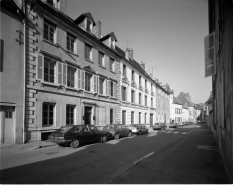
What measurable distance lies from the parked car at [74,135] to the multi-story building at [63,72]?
2.96 meters

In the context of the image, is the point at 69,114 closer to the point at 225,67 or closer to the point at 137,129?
the point at 137,129

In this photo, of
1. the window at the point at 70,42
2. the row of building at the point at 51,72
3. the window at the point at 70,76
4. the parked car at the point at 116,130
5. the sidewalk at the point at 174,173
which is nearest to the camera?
the sidewalk at the point at 174,173

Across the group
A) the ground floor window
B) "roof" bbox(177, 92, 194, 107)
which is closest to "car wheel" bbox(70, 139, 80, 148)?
the ground floor window

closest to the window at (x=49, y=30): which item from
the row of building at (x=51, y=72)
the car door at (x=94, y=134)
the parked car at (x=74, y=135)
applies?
the row of building at (x=51, y=72)

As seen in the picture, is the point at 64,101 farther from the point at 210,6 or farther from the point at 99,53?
the point at 210,6

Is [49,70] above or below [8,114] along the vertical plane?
above

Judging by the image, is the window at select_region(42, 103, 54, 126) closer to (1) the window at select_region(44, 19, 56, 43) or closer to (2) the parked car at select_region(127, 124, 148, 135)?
(1) the window at select_region(44, 19, 56, 43)

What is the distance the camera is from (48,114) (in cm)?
1373

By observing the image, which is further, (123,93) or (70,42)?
(123,93)

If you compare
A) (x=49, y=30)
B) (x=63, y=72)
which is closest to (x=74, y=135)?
(x=63, y=72)

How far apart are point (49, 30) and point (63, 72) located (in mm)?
3626

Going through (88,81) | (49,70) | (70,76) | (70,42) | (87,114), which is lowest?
(87,114)

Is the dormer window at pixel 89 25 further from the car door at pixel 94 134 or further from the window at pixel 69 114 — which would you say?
the car door at pixel 94 134

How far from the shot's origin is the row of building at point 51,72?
11.3m
